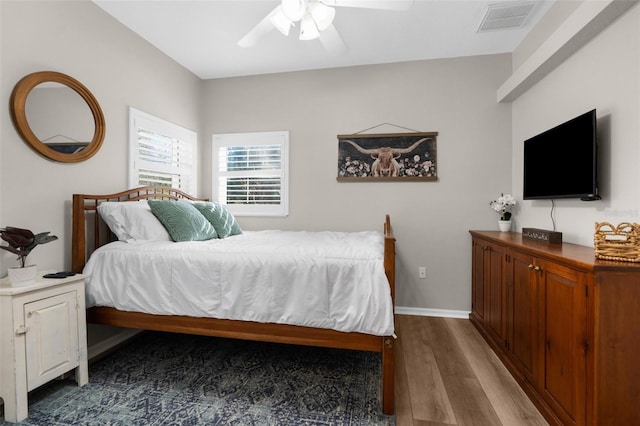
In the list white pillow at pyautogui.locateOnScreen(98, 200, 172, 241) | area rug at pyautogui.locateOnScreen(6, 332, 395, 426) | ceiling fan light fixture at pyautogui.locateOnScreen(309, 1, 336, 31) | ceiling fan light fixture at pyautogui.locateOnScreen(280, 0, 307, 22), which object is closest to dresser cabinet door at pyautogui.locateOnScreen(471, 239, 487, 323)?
area rug at pyautogui.locateOnScreen(6, 332, 395, 426)

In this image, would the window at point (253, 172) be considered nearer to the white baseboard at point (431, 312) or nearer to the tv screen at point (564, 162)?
the white baseboard at point (431, 312)

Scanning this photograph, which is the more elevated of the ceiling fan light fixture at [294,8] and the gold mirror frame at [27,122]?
the ceiling fan light fixture at [294,8]

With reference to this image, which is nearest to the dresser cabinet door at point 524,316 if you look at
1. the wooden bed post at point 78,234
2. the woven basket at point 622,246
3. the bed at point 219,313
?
the woven basket at point 622,246

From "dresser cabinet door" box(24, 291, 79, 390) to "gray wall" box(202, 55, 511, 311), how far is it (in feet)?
6.70

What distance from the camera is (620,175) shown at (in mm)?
1633

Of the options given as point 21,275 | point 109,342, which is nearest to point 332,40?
point 21,275

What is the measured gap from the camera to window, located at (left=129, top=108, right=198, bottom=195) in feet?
8.75

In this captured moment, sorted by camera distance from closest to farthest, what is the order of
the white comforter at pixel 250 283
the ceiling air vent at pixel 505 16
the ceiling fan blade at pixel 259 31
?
the white comforter at pixel 250 283 < the ceiling fan blade at pixel 259 31 < the ceiling air vent at pixel 505 16

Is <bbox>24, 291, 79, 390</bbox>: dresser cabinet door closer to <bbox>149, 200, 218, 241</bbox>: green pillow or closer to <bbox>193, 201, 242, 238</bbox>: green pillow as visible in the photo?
<bbox>149, 200, 218, 241</bbox>: green pillow

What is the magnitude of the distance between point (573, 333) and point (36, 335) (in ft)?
9.09

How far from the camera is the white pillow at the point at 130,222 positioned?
2150 millimetres

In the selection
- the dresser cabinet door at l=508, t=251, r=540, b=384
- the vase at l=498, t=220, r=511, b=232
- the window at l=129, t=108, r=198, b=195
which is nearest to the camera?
the dresser cabinet door at l=508, t=251, r=540, b=384

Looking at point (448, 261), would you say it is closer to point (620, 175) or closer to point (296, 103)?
point (620, 175)

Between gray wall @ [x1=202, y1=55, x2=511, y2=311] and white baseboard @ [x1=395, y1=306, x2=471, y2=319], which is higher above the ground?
gray wall @ [x1=202, y1=55, x2=511, y2=311]
